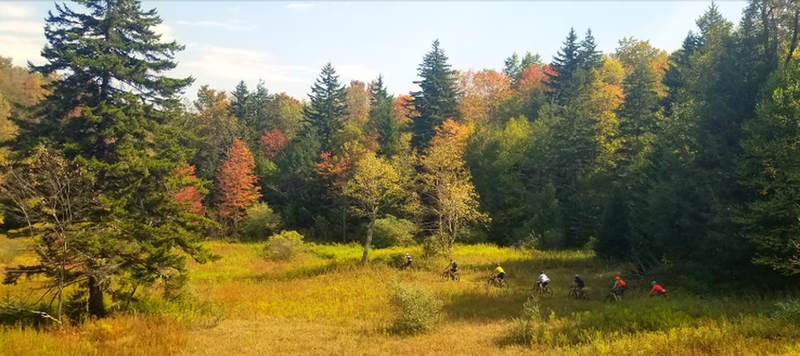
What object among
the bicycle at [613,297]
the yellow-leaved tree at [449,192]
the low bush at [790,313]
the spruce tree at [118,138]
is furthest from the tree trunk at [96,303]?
the low bush at [790,313]

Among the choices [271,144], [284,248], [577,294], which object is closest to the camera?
[577,294]

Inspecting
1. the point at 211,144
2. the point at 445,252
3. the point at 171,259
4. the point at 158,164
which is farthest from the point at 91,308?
the point at 211,144

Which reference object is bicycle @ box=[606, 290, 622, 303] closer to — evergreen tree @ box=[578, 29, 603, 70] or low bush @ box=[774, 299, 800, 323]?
low bush @ box=[774, 299, 800, 323]

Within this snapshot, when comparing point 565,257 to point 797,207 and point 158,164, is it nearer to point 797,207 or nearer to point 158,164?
point 797,207

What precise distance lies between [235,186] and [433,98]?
24.9 m

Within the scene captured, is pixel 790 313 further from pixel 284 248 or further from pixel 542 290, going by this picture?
pixel 284 248

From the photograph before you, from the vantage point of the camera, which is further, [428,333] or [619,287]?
[619,287]

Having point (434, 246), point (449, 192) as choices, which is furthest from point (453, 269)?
point (449, 192)

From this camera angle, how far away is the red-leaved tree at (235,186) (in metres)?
49.5

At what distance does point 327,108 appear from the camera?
5969 cm

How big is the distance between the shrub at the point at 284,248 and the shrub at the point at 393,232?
719cm

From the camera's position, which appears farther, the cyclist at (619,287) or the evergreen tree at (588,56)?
the evergreen tree at (588,56)

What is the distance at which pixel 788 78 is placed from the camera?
15961mm

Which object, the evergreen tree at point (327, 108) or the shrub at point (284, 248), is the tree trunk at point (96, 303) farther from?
the evergreen tree at point (327, 108)
